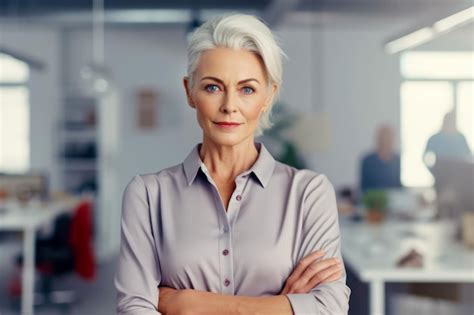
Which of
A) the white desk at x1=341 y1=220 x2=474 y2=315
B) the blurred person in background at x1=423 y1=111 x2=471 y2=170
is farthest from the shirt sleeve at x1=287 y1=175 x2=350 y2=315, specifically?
the blurred person in background at x1=423 y1=111 x2=471 y2=170

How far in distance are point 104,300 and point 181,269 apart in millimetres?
5982

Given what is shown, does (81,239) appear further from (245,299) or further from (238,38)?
(238,38)

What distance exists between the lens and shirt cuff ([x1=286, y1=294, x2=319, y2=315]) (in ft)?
4.78

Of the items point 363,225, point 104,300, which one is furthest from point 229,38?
point 104,300

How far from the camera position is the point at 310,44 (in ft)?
36.3

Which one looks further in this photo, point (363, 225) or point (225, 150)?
point (363, 225)

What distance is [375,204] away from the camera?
5820mm

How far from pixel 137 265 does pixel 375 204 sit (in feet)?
14.9

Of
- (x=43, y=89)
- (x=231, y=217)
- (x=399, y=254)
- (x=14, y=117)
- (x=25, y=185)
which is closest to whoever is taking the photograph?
(x=231, y=217)

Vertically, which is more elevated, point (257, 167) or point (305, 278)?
point (257, 167)

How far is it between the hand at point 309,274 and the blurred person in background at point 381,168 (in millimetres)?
6014

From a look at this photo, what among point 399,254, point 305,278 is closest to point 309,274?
point 305,278

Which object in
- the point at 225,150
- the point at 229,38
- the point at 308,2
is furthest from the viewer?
the point at 308,2

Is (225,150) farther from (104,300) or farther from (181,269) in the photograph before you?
(104,300)
